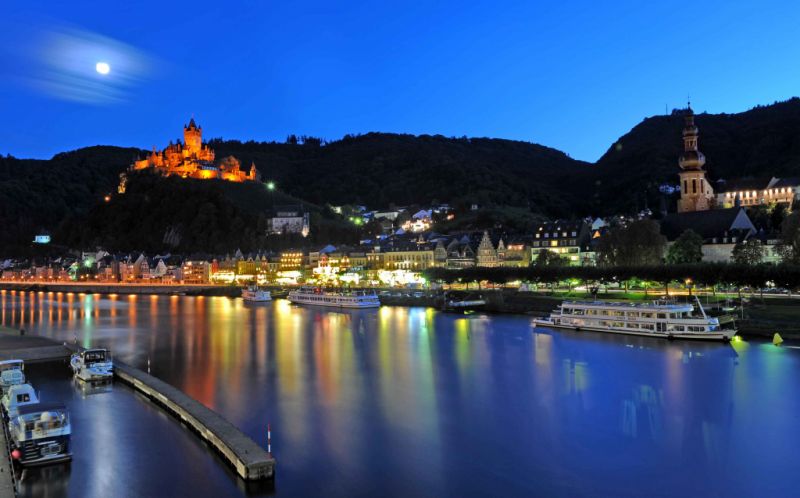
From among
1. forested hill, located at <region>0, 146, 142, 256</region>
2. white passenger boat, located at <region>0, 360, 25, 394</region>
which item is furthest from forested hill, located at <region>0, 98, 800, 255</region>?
white passenger boat, located at <region>0, 360, 25, 394</region>

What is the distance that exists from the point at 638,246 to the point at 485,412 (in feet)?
111

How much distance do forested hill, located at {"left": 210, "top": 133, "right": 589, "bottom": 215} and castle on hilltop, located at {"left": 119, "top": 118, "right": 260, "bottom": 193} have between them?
28374 mm

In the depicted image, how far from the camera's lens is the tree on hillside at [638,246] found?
47.5 meters

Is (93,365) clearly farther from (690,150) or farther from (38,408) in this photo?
(690,150)

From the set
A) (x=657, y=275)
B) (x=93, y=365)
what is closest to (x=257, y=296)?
(x=657, y=275)

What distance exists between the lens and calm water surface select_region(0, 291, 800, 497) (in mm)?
12867

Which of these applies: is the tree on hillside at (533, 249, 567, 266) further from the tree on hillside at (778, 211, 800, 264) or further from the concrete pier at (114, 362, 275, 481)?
the concrete pier at (114, 362, 275, 481)

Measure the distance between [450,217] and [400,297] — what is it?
→ 156 feet

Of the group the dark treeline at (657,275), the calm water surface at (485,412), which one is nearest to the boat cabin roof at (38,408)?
the calm water surface at (485,412)

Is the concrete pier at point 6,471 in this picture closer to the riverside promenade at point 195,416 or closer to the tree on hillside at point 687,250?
the riverside promenade at point 195,416

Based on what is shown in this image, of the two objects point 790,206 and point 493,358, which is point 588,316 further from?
point 790,206

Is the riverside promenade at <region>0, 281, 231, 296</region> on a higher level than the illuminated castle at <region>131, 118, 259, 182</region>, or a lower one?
lower

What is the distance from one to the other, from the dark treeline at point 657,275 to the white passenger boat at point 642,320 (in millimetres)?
5416

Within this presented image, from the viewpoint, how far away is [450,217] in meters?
101
